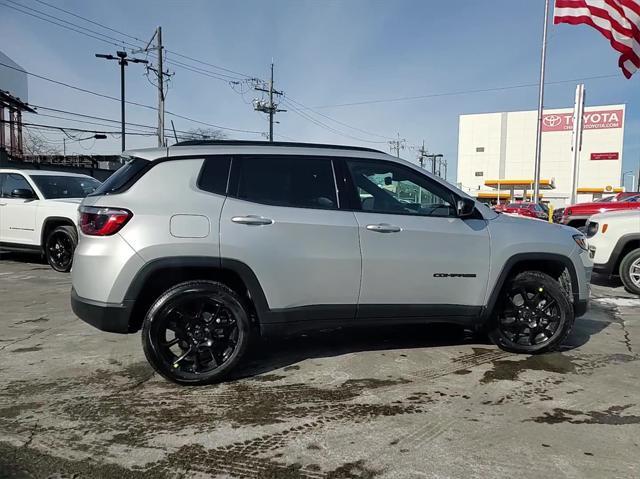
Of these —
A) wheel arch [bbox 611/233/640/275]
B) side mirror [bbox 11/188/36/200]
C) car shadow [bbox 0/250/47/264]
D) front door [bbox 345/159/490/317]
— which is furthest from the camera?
car shadow [bbox 0/250/47/264]

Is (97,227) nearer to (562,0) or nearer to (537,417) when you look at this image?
(537,417)

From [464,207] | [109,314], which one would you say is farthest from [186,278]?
[464,207]

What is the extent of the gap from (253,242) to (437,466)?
2.00 m

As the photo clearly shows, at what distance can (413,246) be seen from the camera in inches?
159

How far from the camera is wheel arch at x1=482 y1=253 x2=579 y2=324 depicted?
14.1ft

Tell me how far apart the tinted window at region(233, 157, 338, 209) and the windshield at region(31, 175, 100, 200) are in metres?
6.80

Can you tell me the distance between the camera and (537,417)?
327 centimetres

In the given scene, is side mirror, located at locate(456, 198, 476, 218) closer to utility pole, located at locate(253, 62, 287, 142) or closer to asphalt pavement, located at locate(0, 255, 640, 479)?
asphalt pavement, located at locate(0, 255, 640, 479)

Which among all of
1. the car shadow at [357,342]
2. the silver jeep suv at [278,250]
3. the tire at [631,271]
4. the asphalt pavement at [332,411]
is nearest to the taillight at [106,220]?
the silver jeep suv at [278,250]

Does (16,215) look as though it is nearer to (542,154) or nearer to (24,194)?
(24,194)

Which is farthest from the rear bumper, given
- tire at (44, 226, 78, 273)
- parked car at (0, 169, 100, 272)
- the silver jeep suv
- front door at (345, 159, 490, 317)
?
tire at (44, 226, 78, 273)

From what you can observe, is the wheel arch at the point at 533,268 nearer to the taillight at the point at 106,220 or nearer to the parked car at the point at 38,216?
the taillight at the point at 106,220

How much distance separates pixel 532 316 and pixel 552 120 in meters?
76.7

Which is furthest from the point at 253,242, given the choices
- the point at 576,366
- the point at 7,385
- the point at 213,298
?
the point at 576,366
